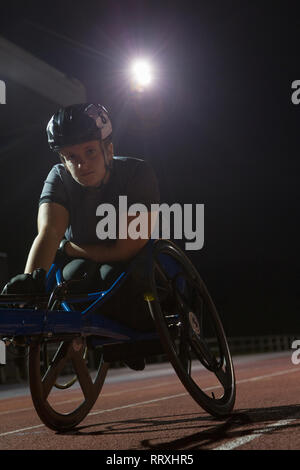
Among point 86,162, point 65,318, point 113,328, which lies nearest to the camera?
point 65,318

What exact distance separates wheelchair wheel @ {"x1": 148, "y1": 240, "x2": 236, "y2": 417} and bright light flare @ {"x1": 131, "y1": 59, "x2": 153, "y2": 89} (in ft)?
35.1

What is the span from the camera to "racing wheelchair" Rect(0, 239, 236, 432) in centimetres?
444

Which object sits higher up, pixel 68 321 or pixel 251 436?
pixel 68 321

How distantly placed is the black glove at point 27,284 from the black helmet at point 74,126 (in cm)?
110

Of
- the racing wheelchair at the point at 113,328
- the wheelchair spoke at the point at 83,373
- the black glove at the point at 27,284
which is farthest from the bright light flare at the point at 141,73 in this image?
the black glove at the point at 27,284

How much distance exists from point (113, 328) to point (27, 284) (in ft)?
3.04

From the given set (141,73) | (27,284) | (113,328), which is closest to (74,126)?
(27,284)

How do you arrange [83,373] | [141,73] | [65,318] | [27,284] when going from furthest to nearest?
[141,73]
[83,373]
[65,318]
[27,284]

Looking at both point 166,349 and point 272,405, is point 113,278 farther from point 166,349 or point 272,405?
point 272,405

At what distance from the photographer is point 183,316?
17.5ft

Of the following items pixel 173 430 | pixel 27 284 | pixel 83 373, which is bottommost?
pixel 173 430

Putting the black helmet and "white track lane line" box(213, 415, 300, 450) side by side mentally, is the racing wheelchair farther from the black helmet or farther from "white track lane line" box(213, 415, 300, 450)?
the black helmet

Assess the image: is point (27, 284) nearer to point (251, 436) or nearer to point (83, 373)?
point (83, 373)

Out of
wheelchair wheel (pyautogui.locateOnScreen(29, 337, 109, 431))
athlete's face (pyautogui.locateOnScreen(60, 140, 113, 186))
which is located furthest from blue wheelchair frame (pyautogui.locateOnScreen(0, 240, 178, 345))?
athlete's face (pyautogui.locateOnScreen(60, 140, 113, 186))
